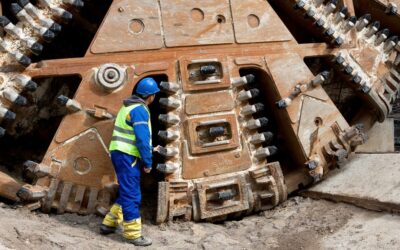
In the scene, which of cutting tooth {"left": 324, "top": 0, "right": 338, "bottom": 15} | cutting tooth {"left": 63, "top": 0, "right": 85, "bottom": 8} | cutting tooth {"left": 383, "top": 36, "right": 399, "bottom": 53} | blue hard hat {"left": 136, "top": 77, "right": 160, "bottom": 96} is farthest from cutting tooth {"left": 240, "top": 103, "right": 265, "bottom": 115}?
cutting tooth {"left": 383, "top": 36, "right": 399, "bottom": 53}

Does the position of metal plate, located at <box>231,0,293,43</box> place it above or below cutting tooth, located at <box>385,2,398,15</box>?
below

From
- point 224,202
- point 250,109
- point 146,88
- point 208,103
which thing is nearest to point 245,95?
point 250,109

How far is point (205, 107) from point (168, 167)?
679 mm

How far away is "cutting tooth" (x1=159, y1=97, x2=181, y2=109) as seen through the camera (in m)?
4.79

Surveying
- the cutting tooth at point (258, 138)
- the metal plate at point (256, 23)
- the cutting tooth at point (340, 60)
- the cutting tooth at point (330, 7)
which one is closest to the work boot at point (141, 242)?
the cutting tooth at point (258, 138)

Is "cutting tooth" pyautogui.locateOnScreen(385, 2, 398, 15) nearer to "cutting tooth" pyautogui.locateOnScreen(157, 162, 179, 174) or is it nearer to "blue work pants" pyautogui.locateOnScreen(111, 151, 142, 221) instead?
"cutting tooth" pyautogui.locateOnScreen(157, 162, 179, 174)

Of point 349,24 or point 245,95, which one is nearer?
point 245,95

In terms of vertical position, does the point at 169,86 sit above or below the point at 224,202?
above

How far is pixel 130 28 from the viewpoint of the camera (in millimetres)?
4945

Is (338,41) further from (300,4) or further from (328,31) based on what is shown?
(300,4)

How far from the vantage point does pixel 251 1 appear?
5.40 metres

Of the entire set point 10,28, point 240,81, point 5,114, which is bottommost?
point 5,114

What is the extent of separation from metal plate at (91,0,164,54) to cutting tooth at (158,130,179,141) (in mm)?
811

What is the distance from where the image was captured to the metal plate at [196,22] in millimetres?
5062
